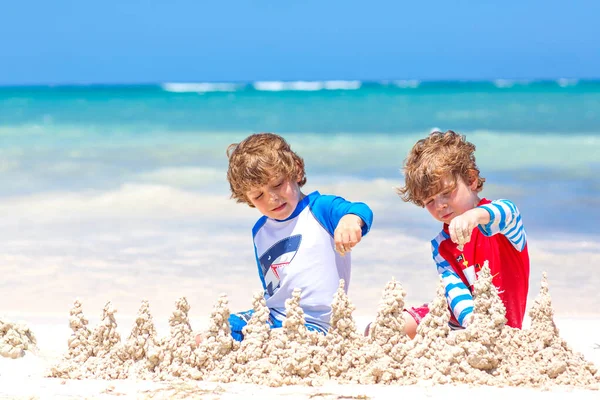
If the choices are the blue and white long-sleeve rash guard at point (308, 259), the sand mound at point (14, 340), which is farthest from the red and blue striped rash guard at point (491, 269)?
the sand mound at point (14, 340)

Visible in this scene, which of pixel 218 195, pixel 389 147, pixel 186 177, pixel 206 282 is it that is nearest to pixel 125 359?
pixel 206 282

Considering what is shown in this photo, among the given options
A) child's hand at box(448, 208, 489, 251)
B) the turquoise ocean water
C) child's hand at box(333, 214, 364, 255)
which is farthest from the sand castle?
the turquoise ocean water

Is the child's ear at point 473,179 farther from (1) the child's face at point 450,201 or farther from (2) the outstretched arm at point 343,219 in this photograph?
(2) the outstretched arm at point 343,219

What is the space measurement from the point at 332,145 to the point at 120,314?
37.1 feet

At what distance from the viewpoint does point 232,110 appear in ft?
91.5

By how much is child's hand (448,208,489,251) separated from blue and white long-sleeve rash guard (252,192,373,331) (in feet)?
1.83

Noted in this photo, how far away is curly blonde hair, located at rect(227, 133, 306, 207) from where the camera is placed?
11.7ft

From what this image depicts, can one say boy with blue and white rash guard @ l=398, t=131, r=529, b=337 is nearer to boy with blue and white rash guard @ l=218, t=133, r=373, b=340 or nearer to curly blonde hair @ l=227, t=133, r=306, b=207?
boy with blue and white rash guard @ l=218, t=133, r=373, b=340

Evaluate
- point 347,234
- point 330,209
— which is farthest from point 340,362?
point 330,209

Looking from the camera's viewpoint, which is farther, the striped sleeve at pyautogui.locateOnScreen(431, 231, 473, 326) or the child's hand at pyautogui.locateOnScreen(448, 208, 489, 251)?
the striped sleeve at pyautogui.locateOnScreen(431, 231, 473, 326)

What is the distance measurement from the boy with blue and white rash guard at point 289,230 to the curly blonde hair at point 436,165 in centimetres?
30

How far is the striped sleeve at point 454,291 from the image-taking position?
355 cm

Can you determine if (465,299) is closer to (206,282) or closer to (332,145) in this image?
(206,282)

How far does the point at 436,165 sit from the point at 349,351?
94 cm
